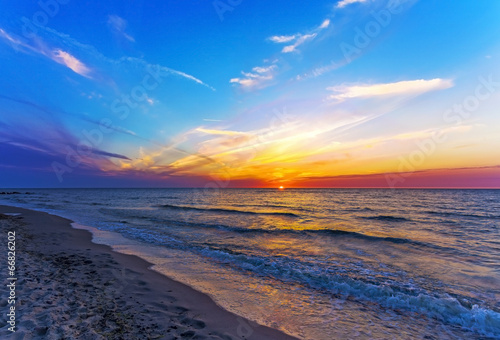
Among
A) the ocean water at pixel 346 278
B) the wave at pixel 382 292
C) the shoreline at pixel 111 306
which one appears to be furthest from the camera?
the wave at pixel 382 292

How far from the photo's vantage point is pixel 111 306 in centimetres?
608

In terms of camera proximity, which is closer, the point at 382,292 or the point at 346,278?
the point at 382,292

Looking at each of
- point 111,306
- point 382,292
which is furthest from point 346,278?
point 111,306

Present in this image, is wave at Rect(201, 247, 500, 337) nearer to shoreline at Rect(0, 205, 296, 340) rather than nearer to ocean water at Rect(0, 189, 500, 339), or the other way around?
ocean water at Rect(0, 189, 500, 339)

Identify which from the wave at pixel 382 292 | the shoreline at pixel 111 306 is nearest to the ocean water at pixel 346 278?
the wave at pixel 382 292

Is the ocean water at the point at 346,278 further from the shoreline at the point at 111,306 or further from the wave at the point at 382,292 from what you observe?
the shoreline at the point at 111,306

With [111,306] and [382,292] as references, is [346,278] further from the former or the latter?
[111,306]

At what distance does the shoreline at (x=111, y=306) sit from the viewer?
16.2ft

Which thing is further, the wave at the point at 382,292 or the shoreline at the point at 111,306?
the wave at the point at 382,292

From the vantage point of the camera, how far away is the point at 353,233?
19891 mm

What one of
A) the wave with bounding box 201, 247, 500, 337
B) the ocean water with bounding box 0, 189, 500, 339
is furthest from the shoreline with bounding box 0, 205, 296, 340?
the wave with bounding box 201, 247, 500, 337

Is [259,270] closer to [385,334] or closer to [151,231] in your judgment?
[385,334]

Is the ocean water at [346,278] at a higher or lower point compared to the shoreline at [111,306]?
lower

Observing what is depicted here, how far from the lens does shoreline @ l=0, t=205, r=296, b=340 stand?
494cm
